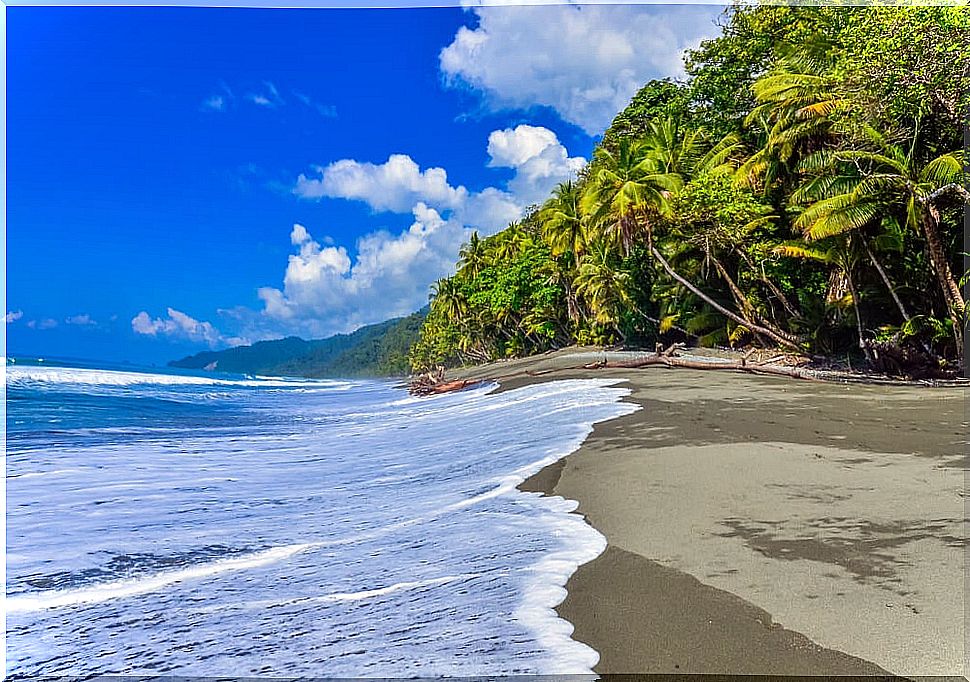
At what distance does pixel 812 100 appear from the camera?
312 inches

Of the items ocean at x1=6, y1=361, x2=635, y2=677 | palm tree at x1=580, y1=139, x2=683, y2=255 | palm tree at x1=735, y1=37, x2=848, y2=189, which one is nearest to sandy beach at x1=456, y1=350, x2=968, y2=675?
ocean at x1=6, y1=361, x2=635, y2=677

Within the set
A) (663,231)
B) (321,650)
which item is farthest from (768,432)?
(663,231)

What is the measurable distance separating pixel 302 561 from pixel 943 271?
22.7 ft

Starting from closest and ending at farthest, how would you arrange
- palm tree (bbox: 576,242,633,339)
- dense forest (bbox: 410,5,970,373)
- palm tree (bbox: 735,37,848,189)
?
dense forest (bbox: 410,5,970,373) < palm tree (bbox: 735,37,848,189) < palm tree (bbox: 576,242,633,339)

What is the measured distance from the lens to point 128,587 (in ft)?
6.63

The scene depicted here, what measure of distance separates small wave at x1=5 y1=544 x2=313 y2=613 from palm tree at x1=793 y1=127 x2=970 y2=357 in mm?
6428

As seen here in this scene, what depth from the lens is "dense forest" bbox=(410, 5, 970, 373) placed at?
5973mm

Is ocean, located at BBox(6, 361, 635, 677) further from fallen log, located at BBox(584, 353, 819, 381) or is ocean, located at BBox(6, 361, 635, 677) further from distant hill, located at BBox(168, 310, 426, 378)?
distant hill, located at BBox(168, 310, 426, 378)

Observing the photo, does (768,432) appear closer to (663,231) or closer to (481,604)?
(481,604)

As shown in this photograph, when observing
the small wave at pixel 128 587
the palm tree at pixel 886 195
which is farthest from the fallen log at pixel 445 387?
the small wave at pixel 128 587

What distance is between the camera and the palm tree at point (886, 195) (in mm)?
6359

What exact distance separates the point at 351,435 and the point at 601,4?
222 inches

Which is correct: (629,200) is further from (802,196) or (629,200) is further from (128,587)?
(128,587)

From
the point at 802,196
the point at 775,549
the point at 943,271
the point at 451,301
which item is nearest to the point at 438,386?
the point at 802,196
